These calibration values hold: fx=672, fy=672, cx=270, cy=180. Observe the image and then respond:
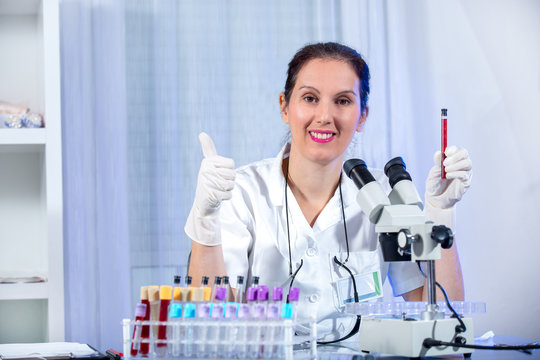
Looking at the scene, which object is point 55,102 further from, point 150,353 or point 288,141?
point 150,353

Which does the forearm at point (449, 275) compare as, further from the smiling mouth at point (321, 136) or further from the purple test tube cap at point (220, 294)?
the purple test tube cap at point (220, 294)

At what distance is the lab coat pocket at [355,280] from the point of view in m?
1.65

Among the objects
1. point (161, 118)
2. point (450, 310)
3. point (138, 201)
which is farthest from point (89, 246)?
point (450, 310)

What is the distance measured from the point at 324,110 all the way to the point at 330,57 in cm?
18

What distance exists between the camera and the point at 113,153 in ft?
7.36

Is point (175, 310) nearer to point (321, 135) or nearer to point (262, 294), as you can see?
point (262, 294)

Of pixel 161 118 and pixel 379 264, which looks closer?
pixel 379 264

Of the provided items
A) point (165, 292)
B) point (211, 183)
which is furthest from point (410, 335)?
point (211, 183)

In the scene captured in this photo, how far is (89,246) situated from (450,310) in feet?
4.37

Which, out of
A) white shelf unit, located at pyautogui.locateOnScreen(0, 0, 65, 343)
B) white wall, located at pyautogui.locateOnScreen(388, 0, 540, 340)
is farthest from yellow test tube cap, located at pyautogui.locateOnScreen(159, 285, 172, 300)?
white wall, located at pyautogui.locateOnScreen(388, 0, 540, 340)

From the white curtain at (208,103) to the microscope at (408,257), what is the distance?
112cm

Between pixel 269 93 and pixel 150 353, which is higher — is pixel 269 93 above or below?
above

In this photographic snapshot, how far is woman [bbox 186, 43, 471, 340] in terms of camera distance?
166 centimetres

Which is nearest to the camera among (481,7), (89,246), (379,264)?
(379,264)
